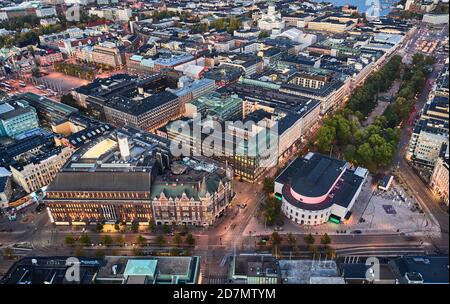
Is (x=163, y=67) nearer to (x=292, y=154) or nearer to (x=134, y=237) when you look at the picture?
(x=292, y=154)

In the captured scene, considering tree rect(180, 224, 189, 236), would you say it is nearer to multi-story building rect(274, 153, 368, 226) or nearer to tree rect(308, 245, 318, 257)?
multi-story building rect(274, 153, 368, 226)

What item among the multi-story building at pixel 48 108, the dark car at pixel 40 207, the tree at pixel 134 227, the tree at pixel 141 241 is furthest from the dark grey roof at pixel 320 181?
the multi-story building at pixel 48 108

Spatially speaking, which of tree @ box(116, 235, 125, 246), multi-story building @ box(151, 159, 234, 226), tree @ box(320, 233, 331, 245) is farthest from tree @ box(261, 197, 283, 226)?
tree @ box(116, 235, 125, 246)

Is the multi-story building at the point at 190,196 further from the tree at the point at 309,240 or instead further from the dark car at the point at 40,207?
the dark car at the point at 40,207

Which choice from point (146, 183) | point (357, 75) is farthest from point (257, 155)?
point (357, 75)

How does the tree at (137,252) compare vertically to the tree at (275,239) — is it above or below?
below

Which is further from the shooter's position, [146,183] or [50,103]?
[50,103]
